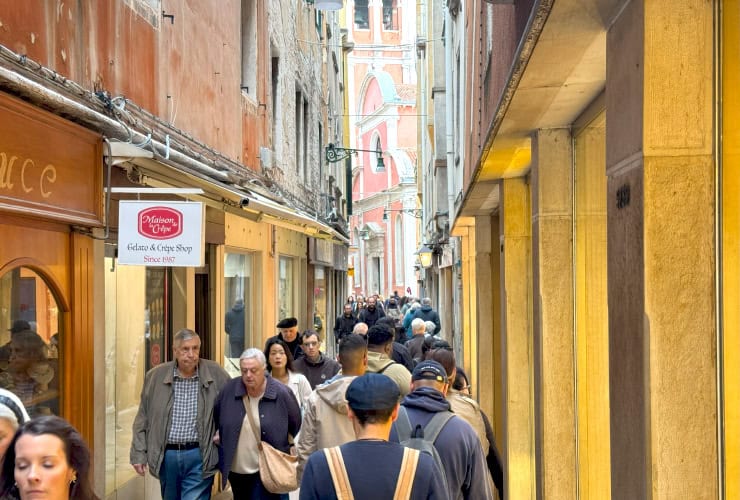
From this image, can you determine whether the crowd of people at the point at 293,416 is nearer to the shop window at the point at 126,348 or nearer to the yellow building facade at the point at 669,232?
the shop window at the point at 126,348

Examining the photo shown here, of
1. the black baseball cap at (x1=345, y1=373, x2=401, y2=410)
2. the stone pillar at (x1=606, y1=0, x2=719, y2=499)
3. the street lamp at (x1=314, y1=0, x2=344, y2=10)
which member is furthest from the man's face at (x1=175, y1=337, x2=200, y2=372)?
the street lamp at (x1=314, y1=0, x2=344, y2=10)

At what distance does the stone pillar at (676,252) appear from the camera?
116 inches

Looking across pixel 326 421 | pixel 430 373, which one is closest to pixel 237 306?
pixel 326 421

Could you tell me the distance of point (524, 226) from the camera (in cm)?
909

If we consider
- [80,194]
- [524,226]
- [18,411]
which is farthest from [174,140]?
[18,411]

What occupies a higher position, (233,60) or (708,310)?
(233,60)

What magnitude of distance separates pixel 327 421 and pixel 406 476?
7.94 feet

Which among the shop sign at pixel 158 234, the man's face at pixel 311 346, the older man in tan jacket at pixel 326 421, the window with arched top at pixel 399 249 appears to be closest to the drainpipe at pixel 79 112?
the shop sign at pixel 158 234

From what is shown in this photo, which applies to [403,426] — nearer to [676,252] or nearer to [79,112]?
[676,252]

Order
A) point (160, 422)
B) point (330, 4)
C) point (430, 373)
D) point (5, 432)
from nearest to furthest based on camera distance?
point (5, 432) < point (430, 373) < point (160, 422) < point (330, 4)

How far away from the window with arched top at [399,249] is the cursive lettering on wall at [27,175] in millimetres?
53815

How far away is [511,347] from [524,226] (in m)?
1.08

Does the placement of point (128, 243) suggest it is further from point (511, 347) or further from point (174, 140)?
point (511, 347)

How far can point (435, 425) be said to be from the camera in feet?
15.6
